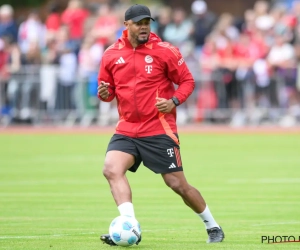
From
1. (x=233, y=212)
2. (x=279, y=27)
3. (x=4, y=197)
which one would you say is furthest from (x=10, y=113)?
(x=233, y=212)

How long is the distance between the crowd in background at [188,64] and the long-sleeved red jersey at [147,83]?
1687cm

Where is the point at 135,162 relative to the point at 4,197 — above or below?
above

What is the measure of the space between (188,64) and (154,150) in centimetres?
1735

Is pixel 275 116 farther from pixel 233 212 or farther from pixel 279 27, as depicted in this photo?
pixel 233 212

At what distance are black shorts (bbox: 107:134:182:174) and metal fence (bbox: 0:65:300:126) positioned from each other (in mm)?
17170

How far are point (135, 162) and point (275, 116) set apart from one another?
17.4 m

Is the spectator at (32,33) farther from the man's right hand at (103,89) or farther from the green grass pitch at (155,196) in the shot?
the man's right hand at (103,89)

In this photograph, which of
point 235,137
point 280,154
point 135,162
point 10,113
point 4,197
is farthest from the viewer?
point 10,113

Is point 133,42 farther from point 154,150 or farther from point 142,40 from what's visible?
point 154,150

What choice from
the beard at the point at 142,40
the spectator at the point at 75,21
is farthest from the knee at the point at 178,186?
the spectator at the point at 75,21

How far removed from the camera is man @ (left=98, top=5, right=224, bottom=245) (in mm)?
10297

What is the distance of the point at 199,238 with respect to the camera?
10664mm

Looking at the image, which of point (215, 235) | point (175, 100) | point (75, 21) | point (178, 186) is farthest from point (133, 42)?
point (75, 21)

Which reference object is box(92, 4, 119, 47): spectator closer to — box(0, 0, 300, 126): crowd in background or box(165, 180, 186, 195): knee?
box(0, 0, 300, 126): crowd in background
